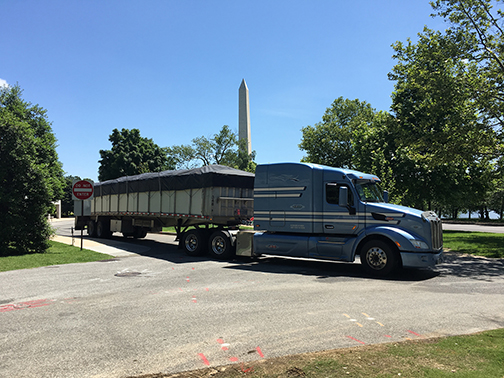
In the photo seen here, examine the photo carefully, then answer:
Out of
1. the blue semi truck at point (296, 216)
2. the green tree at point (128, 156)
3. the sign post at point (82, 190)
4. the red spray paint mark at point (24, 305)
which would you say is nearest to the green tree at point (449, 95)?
the blue semi truck at point (296, 216)

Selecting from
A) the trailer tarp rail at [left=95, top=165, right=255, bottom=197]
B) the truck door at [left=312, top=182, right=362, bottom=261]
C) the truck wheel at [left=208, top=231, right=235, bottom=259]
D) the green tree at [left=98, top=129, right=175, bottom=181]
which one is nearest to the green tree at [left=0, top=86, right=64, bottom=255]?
the trailer tarp rail at [left=95, top=165, right=255, bottom=197]

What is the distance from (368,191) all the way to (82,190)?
11.4 meters

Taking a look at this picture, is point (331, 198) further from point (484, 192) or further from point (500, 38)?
point (484, 192)

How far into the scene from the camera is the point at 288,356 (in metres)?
4.57

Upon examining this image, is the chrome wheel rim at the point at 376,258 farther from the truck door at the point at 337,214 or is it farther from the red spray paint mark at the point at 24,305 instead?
the red spray paint mark at the point at 24,305

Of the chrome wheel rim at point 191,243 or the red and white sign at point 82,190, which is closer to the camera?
the chrome wheel rim at point 191,243

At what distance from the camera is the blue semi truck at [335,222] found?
10.4m

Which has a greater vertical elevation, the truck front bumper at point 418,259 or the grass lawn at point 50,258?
the truck front bumper at point 418,259

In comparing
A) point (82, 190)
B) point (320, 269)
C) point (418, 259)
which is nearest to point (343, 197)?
point (320, 269)

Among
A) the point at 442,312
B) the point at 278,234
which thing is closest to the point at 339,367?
the point at 442,312

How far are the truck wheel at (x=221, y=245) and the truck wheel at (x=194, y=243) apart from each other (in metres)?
0.36

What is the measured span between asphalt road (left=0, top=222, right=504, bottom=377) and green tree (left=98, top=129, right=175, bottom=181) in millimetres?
46649

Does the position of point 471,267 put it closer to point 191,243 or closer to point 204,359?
point 191,243

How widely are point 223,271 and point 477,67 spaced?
14.6 metres
